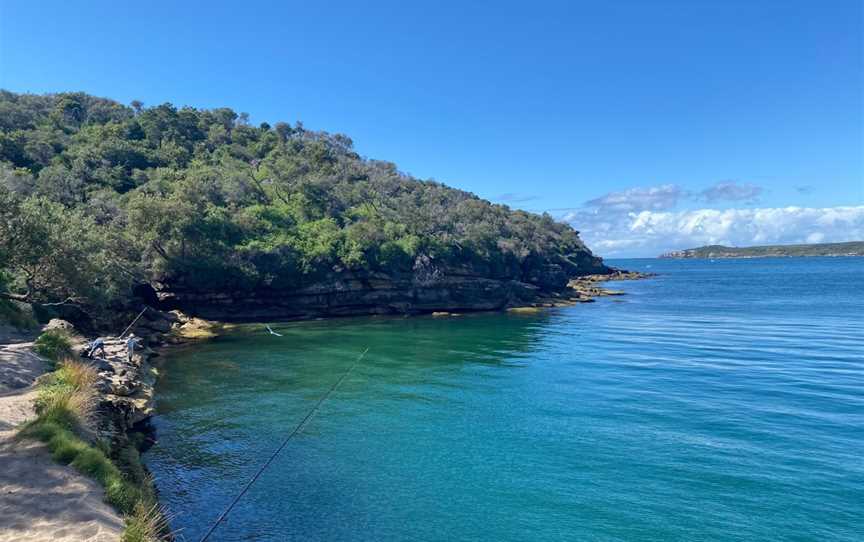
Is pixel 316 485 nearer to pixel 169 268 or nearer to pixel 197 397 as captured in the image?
pixel 197 397

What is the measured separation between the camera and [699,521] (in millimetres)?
12305

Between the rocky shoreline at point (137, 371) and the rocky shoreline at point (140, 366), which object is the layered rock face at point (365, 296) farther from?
the rocky shoreline at point (137, 371)

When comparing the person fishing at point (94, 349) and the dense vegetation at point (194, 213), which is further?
the dense vegetation at point (194, 213)

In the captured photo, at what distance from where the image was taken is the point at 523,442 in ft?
57.8

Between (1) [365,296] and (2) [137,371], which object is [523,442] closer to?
(2) [137,371]

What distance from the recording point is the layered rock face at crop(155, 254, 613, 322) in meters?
48.4

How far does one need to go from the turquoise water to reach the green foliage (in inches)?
171

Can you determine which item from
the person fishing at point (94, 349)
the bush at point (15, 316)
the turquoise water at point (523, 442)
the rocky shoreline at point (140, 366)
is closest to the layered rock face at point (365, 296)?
the rocky shoreline at point (140, 366)

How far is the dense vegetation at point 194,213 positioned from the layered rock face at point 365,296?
1.23 m

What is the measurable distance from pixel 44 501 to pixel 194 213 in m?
43.0

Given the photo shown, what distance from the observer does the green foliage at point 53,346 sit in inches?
770

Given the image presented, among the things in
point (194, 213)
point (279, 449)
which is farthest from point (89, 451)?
point (194, 213)

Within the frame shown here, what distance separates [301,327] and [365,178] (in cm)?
4796

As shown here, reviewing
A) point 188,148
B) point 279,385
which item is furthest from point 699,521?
point 188,148
